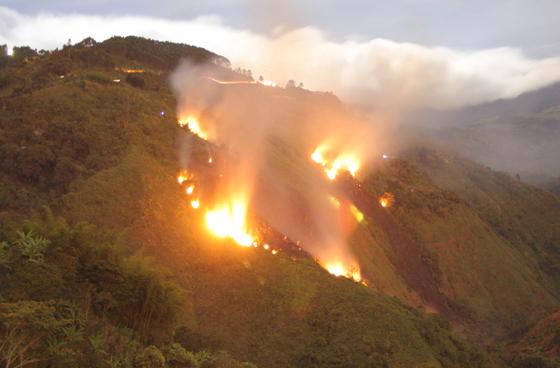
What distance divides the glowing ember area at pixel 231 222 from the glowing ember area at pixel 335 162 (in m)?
19.7

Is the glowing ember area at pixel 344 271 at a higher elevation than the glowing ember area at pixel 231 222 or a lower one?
lower

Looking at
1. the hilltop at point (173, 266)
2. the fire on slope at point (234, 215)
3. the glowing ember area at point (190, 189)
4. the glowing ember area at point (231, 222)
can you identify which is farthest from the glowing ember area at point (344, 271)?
the glowing ember area at point (190, 189)

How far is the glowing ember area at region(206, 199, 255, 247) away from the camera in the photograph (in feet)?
76.8

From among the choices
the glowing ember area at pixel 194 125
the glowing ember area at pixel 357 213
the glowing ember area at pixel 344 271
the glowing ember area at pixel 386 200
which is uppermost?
the glowing ember area at pixel 194 125

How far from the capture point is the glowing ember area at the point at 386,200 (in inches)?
1652

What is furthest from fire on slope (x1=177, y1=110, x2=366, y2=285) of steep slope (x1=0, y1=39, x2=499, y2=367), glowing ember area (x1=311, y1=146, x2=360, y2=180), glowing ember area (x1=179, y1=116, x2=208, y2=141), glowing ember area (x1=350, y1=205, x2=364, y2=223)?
glowing ember area (x1=311, y1=146, x2=360, y2=180)

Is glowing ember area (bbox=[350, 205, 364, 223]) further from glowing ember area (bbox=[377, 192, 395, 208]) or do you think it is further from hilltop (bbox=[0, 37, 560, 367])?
glowing ember area (bbox=[377, 192, 395, 208])

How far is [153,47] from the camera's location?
60125 millimetres

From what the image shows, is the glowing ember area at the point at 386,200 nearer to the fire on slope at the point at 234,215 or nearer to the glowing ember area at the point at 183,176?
the fire on slope at the point at 234,215

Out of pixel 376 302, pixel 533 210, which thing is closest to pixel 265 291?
pixel 376 302

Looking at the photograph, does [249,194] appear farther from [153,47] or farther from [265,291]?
[153,47]

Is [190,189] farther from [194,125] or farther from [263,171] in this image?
[194,125]

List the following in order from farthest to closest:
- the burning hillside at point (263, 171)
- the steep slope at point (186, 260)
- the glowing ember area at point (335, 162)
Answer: the glowing ember area at point (335, 162) → the burning hillside at point (263, 171) → the steep slope at point (186, 260)

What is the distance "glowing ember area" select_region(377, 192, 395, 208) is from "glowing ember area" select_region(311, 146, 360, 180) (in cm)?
459
